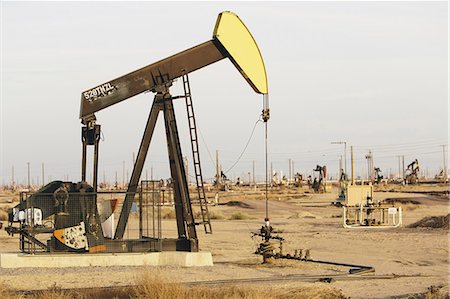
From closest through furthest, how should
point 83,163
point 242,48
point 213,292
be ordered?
point 213,292
point 83,163
point 242,48

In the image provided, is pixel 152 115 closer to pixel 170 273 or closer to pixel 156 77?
pixel 156 77

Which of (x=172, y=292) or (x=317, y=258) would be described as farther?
(x=317, y=258)

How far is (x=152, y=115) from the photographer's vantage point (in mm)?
18297

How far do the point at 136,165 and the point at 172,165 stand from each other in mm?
756

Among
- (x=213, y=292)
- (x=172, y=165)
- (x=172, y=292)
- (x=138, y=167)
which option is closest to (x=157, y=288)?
(x=172, y=292)

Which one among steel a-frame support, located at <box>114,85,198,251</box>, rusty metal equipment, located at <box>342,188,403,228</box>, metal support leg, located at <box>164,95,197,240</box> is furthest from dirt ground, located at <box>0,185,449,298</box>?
metal support leg, located at <box>164,95,197,240</box>

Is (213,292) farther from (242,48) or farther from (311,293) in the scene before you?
(242,48)

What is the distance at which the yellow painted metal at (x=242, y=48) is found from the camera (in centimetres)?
1800

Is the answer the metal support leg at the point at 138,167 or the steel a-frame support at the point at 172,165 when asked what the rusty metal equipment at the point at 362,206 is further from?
the metal support leg at the point at 138,167

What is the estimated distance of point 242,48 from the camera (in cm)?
1831

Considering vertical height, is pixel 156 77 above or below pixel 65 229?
above

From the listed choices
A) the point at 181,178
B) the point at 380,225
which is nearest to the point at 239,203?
the point at 380,225

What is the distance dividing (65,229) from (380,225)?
46.7 feet

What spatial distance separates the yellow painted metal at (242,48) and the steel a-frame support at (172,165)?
1.56 meters
